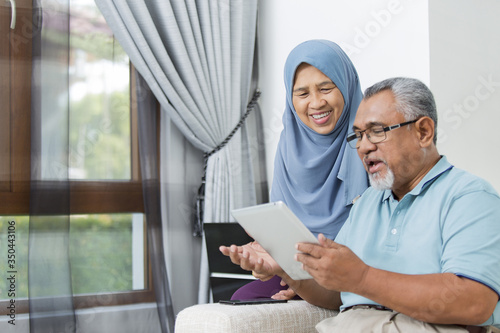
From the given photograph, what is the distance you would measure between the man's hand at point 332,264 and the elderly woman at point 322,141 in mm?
756

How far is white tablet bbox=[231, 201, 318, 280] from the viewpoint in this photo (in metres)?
1.15

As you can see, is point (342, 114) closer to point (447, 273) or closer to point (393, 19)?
point (393, 19)

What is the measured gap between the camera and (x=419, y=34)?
6.75 ft

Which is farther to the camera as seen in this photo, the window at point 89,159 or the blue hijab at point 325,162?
the window at point 89,159

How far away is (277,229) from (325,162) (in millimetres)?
860

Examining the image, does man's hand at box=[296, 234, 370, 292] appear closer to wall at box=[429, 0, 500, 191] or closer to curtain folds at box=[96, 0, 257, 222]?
wall at box=[429, 0, 500, 191]

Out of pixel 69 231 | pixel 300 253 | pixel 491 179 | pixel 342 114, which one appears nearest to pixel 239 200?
pixel 69 231

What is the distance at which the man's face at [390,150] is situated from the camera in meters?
1.37

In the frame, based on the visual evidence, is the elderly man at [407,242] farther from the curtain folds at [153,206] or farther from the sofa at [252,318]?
the curtain folds at [153,206]

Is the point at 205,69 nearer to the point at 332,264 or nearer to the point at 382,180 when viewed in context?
the point at 382,180

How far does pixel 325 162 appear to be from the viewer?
2.03 m

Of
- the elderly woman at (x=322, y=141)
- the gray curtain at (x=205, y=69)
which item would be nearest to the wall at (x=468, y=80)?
the elderly woman at (x=322, y=141)

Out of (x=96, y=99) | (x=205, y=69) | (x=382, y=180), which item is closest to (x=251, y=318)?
(x=382, y=180)

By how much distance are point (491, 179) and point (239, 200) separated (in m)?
1.41
